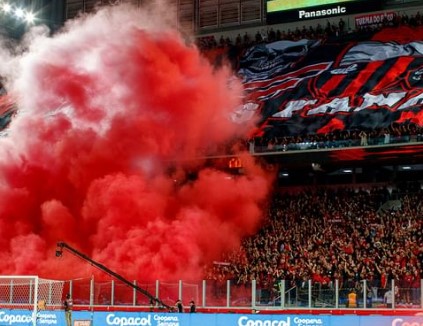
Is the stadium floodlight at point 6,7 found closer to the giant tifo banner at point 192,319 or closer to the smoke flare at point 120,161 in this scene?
the smoke flare at point 120,161

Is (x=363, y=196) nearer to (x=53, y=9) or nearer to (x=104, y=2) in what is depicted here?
(x=104, y=2)

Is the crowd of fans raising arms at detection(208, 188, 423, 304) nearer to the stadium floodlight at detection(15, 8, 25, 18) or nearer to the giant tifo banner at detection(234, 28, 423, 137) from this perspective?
the giant tifo banner at detection(234, 28, 423, 137)

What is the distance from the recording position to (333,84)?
148 feet

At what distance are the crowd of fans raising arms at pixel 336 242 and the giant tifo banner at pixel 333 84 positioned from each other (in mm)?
4714

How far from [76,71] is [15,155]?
19.8 ft

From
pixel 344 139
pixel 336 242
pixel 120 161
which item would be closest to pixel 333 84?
pixel 344 139

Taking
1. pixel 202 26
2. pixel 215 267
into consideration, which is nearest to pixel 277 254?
pixel 215 267

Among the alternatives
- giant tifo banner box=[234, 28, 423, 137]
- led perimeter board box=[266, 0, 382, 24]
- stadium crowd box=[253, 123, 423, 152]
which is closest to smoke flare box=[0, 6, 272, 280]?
stadium crowd box=[253, 123, 423, 152]

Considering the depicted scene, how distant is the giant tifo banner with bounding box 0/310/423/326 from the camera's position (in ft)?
86.6

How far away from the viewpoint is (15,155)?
43094 millimetres

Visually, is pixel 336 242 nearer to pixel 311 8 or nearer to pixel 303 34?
pixel 303 34

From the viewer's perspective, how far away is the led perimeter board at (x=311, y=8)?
49.1 metres

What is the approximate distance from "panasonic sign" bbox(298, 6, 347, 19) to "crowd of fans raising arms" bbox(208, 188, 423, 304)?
41.4 ft

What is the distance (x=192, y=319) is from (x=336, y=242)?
488 inches
